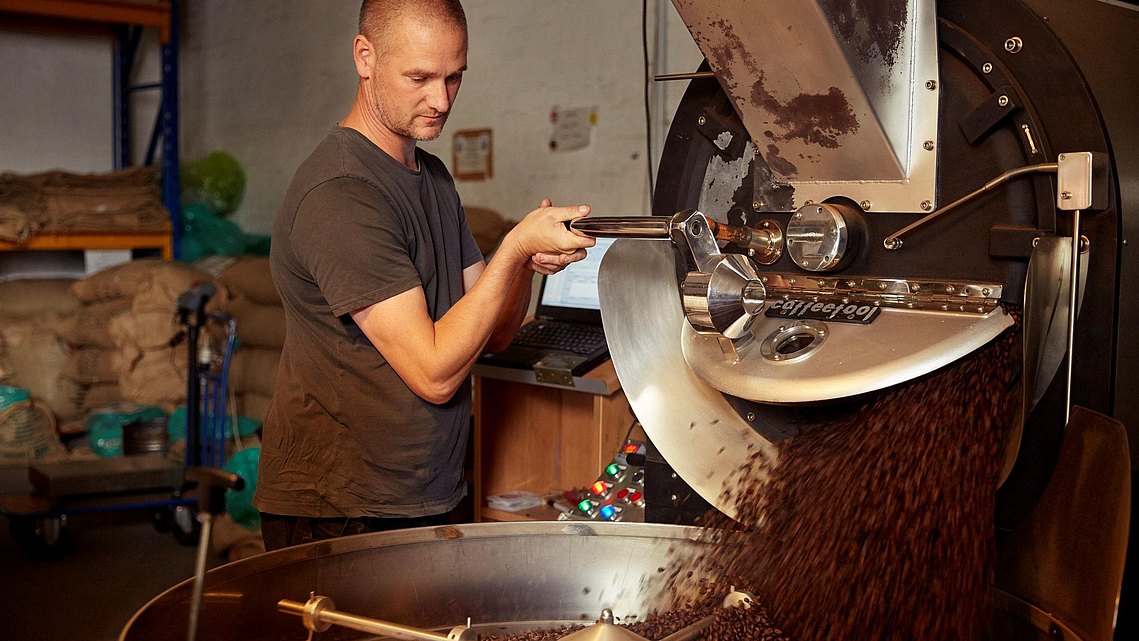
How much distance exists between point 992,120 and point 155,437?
359 cm

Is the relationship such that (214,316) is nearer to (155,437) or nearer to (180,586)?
(155,437)

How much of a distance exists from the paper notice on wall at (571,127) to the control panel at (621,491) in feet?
4.84

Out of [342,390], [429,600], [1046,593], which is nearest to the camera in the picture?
[1046,593]

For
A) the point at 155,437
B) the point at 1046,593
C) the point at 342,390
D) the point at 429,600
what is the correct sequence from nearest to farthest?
1. the point at 1046,593
2. the point at 429,600
3. the point at 342,390
4. the point at 155,437

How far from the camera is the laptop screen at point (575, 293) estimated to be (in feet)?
7.40

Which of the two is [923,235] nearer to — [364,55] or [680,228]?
[680,228]

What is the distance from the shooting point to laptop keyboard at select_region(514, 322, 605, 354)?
6.89 feet

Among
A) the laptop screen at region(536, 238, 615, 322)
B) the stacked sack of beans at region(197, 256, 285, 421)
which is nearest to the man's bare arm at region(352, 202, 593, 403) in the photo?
the laptop screen at region(536, 238, 615, 322)

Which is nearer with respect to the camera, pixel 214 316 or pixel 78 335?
pixel 214 316

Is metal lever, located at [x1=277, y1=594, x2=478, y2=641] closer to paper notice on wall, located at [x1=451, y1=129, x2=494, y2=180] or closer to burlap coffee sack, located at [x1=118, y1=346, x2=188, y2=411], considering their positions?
paper notice on wall, located at [x1=451, y1=129, x2=494, y2=180]

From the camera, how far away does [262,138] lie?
441 cm

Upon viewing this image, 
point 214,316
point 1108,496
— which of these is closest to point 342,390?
point 1108,496

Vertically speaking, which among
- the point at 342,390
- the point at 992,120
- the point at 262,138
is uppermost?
the point at 262,138

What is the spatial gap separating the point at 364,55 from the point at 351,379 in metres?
0.44
